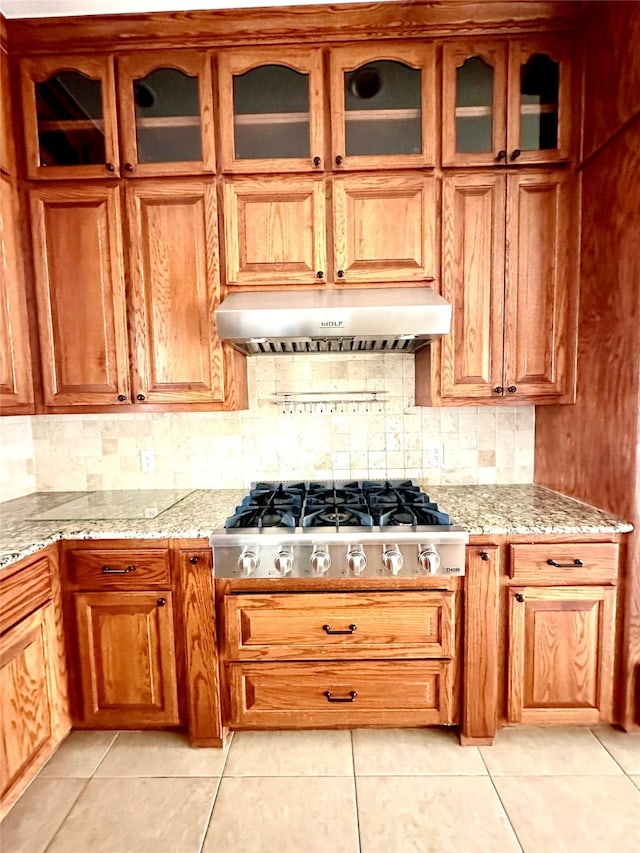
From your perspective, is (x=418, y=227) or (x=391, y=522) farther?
(x=418, y=227)

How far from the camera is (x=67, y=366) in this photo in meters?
1.92


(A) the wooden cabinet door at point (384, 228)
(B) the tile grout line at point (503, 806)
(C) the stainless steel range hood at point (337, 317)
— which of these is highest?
(A) the wooden cabinet door at point (384, 228)

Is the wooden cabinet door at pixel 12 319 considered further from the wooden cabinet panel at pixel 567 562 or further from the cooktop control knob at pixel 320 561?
the wooden cabinet panel at pixel 567 562

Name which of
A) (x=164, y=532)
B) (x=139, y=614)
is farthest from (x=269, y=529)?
(x=139, y=614)

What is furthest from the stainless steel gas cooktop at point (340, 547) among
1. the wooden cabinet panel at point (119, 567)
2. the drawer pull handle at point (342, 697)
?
the drawer pull handle at point (342, 697)

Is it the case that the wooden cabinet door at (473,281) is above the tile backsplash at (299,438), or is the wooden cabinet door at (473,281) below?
above

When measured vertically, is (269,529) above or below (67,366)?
below

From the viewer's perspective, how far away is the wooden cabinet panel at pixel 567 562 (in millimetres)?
1644

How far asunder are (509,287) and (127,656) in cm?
216

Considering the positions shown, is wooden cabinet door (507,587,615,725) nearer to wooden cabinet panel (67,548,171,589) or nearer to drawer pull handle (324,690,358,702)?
drawer pull handle (324,690,358,702)

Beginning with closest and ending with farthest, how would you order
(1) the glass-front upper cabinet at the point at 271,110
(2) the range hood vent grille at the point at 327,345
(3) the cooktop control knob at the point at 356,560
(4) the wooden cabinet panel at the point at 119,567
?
(3) the cooktop control knob at the point at 356,560 < (4) the wooden cabinet panel at the point at 119,567 < (1) the glass-front upper cabinet at the point at 271,110 < (2) the range hood vent grille at the point at 327,345

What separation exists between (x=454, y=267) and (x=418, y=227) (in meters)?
0.23

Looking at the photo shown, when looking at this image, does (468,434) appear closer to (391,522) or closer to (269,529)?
(391,522)

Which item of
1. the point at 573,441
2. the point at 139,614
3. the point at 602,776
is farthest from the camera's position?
the point at 573,441
